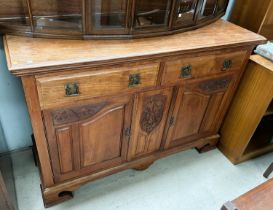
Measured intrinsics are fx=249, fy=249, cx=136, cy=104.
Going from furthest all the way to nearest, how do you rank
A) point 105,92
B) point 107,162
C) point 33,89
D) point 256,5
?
1. point 256,5
2. point 107,162
3. point 105,92
4. point 33,89

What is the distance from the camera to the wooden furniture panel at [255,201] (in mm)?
794

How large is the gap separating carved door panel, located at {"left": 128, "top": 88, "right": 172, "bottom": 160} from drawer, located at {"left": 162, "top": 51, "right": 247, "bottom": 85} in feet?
0.28

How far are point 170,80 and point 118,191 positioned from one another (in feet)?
2.38

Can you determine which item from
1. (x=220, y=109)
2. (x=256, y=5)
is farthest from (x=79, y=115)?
(x=256, y=5)

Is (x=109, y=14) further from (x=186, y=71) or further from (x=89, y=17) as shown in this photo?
(x=186, y=71)

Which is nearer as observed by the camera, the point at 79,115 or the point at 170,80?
the point at 79,115

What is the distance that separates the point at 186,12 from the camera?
1190 mm

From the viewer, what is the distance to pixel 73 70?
3.02 feet

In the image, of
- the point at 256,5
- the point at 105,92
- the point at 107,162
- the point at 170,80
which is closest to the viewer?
the point at 105,92

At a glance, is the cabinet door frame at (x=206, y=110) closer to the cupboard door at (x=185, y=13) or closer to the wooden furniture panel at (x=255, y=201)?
the cupboard door at (x=185, y=13)

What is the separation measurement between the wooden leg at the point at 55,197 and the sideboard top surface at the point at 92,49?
724mm

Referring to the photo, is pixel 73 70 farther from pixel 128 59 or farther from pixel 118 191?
pixel 118 191

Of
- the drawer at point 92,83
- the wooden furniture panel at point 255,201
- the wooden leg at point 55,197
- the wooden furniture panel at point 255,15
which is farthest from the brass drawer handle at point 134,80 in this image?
the wooden furniture panel at point 255,15

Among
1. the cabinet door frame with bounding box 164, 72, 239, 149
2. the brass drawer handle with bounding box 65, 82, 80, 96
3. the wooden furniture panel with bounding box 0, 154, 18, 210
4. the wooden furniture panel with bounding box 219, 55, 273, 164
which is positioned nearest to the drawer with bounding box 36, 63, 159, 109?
the brass drawer handle with bounding box 65, 82, 80, 96
